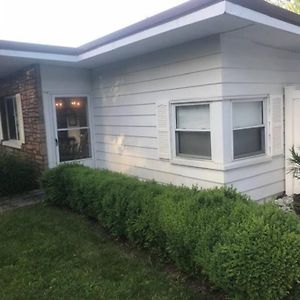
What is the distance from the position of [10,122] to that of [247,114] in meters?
6.76

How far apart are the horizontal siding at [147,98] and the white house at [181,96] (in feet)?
0.07

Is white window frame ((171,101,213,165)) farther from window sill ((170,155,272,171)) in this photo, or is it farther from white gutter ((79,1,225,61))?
white gutter ((79,1,225,61))

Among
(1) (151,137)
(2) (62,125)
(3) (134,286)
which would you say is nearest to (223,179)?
(1) (151,137)

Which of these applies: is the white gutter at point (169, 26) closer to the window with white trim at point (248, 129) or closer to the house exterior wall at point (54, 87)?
the window with white trim at point (248, 129)

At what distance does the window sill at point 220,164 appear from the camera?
511 cm

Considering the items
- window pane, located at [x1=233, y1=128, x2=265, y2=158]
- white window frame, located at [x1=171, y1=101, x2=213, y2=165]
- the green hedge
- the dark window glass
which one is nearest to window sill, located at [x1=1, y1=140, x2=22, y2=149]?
the dark window glass

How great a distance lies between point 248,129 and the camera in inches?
219

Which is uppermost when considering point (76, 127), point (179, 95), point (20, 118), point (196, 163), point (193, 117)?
point (179, 95)

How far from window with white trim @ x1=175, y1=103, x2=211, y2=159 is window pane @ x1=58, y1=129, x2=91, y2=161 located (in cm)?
314

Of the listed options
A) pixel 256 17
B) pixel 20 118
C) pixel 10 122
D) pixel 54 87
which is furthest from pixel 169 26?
pixel 10 122

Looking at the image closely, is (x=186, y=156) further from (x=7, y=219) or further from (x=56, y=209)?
(x=7, y=219)

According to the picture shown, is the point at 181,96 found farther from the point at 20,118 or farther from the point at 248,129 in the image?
the point at 20,118

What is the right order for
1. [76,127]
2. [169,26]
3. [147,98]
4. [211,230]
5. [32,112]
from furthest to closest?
[76,127] → [32,112] → [147,98] → [169,26] → [211,230]

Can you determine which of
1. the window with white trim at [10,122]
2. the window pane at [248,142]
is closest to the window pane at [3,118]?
the window with white trim at [10,122]
